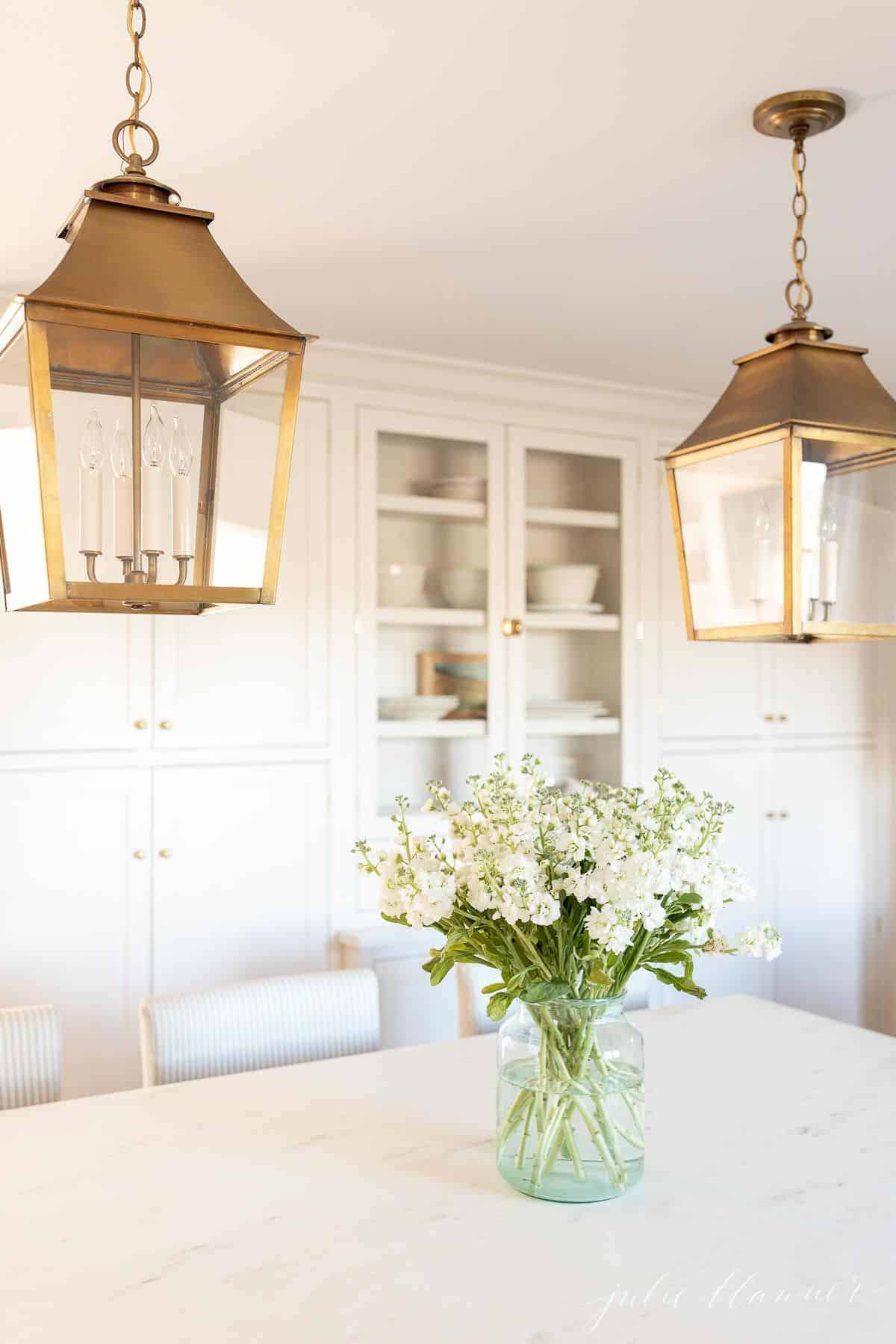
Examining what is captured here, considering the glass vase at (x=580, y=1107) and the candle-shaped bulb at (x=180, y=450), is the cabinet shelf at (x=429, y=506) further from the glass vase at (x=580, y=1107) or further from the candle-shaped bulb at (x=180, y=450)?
the candle-shaped bulb at (x=180, y=450)

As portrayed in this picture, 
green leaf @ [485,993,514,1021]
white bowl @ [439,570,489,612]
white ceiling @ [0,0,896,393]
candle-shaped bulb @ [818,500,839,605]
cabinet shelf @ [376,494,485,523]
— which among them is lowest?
green leaf @ [485,993,514,1021]

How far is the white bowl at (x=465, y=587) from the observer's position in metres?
3.44

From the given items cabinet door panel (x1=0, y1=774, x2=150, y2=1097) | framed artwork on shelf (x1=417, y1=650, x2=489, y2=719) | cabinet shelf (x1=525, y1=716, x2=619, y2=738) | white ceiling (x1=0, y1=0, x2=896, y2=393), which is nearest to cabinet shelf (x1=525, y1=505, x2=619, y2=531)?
framed artwork on shelf (x1=417, y1=650, x2=489, y2=719)

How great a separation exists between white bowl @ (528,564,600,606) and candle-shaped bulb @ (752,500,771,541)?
79.7 inches

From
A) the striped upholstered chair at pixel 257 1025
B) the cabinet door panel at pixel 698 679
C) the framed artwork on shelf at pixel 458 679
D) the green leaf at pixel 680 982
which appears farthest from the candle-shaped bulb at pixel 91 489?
the cabinet door panel at pixel 698 679

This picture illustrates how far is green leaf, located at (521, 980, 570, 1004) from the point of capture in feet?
4.65

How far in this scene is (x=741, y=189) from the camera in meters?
2.12

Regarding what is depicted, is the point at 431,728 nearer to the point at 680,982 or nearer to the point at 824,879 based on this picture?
the point at 824,879

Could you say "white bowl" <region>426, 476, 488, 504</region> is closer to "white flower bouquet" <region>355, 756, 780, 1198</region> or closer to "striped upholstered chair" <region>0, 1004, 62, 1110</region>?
"striped upholstered chair" <region>0, 1004, 62, 1110</region>

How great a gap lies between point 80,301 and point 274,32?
0.84 metres

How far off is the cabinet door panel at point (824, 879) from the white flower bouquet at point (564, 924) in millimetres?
2645

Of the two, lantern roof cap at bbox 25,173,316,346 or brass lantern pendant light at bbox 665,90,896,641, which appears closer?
lantern roof cap at bbox 25,173,316,346

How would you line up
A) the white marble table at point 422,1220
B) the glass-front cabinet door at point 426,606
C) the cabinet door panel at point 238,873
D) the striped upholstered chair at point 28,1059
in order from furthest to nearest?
the glass-front cabinet door at point 426,606 < the cabinet door panel at point 238,873 < the striped upholstered chair at point 28,1059 < the white marble table at point 422,1220

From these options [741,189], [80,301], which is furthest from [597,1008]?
[741,189]
